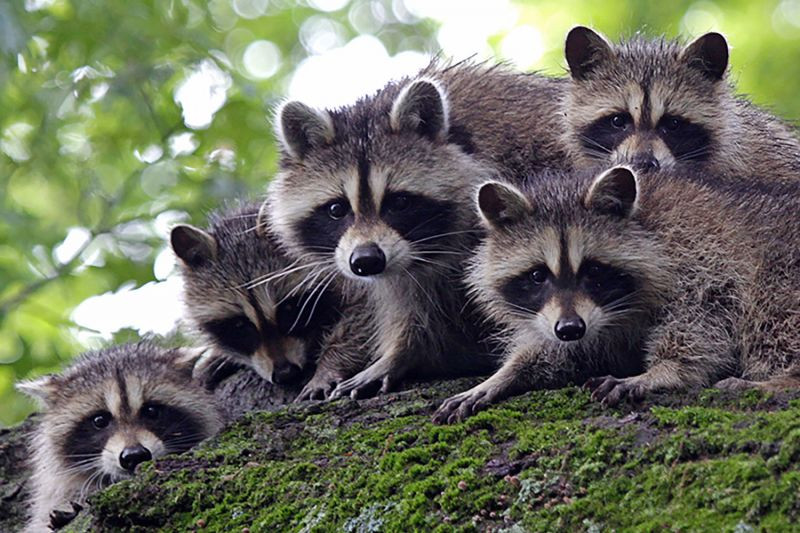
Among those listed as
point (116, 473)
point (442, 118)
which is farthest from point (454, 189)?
point (116, 473)

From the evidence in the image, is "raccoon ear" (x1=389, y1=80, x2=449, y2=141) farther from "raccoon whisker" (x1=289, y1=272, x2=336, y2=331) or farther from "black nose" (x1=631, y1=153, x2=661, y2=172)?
"black nose" (x1=631, y1=153, x2=661, y2=172)

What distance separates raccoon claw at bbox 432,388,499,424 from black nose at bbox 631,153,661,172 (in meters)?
1.27

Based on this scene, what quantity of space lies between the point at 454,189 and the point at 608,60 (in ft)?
4.54

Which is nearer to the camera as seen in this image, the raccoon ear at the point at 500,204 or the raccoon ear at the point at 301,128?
the raccoon ear at the point at 500,204

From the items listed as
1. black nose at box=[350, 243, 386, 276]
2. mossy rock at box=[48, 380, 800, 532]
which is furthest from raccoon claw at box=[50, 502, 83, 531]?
black nose at box=[350, 243, 386, 276]

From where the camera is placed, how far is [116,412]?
546cm

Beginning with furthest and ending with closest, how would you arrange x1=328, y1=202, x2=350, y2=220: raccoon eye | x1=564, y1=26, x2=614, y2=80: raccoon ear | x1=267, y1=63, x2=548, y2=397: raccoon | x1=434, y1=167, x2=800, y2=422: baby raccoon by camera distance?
x1=564, y1=26, x2=614, y2=80: raccoon ear → x1=328, y1=202, x2=350, y2=220: raccoon eye → x1=267, y1=63, x2=548, y2=397: raccoon → x1=434, y1=167, x2=800, y2=422: baby raccoon

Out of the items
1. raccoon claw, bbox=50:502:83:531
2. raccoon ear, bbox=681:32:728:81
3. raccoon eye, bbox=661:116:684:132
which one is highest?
raccoon ear, bbox=681:32:728:81

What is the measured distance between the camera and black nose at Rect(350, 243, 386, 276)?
4.86 meters

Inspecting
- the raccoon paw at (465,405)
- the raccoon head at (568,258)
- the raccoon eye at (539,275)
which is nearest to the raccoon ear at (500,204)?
the raccoon head at (568,258)

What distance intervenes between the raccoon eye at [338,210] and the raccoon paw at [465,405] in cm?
135

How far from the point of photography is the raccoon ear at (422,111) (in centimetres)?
527

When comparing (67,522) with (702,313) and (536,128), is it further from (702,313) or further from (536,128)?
(536,128)

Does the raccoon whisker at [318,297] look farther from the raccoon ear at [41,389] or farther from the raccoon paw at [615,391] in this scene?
the raccoon paw at [615,391]
